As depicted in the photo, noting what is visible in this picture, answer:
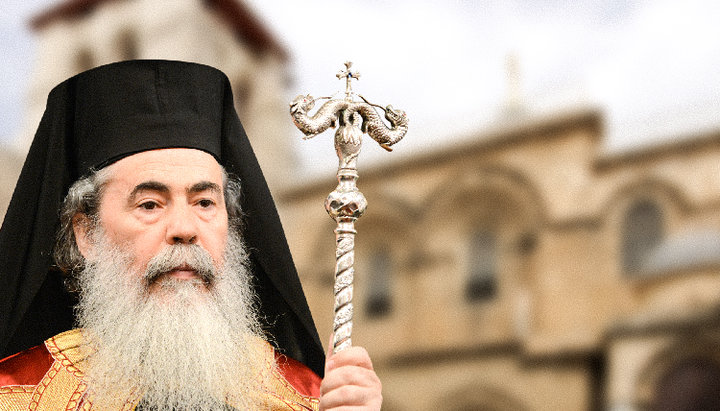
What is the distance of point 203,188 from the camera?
190 cm

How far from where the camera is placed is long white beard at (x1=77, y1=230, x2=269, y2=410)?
→ 1.84m

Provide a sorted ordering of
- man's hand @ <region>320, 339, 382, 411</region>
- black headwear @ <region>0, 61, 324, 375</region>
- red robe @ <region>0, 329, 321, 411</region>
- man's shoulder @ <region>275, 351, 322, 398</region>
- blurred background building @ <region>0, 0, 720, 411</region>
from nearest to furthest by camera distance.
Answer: man's hand @ <region>320, 339, 382, 411</region> → red robe @ <region>0, 329, 321, 411</region> → black headwear @ <region>0, 61, 324, 375</region> → man's shoulder @ <region>275, 351, 322, 398</region> → blurred background building @ <region>0, 0, 720, 411</region>

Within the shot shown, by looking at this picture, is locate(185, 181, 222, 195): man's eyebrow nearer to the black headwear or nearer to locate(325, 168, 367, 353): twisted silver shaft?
the black headwear

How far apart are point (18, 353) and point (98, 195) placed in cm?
44

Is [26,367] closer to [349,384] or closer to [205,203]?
[205,203]

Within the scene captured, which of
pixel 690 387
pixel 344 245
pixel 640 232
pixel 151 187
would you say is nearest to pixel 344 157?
pixel 344 245

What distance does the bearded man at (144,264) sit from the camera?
6.02ft

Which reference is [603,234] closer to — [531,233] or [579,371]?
[531,233]

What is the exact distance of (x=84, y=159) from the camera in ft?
6.44

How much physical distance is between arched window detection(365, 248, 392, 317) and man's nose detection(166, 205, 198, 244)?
41.4ft

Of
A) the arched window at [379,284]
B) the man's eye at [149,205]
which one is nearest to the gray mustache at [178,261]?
the man's eye at [149,205]

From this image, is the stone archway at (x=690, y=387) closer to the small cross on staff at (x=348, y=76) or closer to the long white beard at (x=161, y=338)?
the long white beard at (x=161, y=338)

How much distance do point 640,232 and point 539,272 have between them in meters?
1.74

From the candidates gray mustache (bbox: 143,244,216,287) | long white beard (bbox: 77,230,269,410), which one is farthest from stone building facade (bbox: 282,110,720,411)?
gray mustache (bbox: 143,244,216,287)
